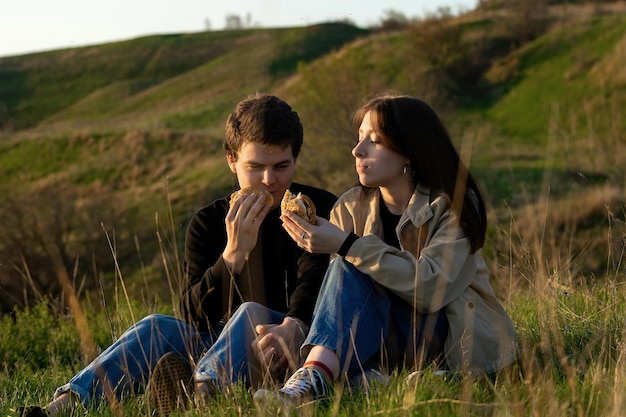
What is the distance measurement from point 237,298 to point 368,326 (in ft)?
2.99

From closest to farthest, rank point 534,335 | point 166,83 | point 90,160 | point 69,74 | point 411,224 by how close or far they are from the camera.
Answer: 1. point 411,224
2. point 534,335
3. point 90,160
4. point 166,83
5. point 69,74

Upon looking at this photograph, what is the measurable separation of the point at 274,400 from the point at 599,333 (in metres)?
1.48

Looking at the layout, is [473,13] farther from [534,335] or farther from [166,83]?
[534,335]

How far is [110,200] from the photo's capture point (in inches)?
1075

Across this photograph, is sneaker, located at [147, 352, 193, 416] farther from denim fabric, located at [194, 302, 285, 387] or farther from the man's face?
the man's face

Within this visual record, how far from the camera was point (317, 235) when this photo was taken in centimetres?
331

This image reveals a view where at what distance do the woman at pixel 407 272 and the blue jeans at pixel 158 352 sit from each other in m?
0.31

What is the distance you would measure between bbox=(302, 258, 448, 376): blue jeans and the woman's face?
1.38 feet

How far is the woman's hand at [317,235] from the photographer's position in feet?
10.8

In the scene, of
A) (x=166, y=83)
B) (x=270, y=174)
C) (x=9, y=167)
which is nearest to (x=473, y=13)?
(x=166, y=83)

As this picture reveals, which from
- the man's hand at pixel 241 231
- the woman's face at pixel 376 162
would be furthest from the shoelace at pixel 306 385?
the woman's face at pixel 376 162

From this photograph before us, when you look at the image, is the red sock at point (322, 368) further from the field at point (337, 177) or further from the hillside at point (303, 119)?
the hillside at point (303, 119)

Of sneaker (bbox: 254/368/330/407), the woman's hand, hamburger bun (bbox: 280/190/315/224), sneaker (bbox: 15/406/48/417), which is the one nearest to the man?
sneaker (bbox: 15/406/48/417)

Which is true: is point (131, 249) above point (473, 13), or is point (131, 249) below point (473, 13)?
below
